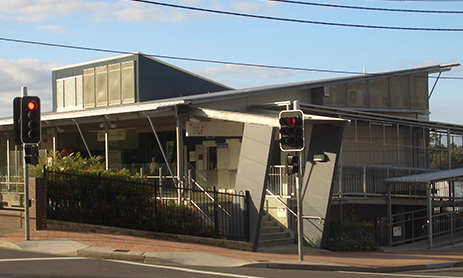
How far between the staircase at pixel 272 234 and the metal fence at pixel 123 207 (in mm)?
1788

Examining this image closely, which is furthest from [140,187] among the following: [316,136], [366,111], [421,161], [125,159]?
[421,161]

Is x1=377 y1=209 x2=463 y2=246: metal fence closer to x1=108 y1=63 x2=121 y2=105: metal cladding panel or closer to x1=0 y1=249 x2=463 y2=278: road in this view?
x1=0 y1=249 x2=463 y2=278: road

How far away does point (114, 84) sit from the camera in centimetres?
3350

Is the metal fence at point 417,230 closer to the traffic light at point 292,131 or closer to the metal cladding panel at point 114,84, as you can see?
the traffic light at point 292,131

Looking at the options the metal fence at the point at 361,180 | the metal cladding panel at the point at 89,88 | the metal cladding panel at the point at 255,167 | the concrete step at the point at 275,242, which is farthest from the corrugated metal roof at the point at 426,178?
the metal cladding panel at the point at 89,88

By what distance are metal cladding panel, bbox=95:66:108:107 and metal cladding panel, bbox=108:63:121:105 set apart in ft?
0.80

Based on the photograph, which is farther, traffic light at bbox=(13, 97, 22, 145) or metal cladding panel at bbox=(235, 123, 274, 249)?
metal cladding panel at bbox=(235, 123, 274, 249)

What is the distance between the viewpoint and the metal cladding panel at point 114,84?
33.3 metres

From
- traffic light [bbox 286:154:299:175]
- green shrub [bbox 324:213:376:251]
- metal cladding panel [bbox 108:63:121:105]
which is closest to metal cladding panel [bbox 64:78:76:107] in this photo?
metal cladding panel [bbox 108:63:121:105]

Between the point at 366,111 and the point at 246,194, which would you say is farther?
the point at 366,111

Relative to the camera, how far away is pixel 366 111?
25062mm

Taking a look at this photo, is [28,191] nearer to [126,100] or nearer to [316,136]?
[316,136]

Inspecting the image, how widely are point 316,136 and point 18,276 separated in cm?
1079

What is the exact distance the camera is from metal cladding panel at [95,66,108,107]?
33.7 m
